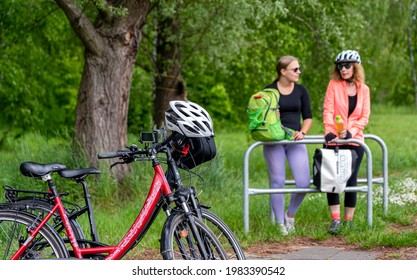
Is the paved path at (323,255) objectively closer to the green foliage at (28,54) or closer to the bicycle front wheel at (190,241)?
the bicycle front wheel at (190,241)

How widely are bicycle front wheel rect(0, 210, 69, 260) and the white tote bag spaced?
11.4ft

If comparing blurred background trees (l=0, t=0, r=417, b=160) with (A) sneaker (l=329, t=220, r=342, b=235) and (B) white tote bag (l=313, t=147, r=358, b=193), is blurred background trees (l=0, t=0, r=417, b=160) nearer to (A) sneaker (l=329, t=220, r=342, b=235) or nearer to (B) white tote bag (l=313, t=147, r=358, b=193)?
(B) white tote bag (l=313, t=147, r=358, b=193)

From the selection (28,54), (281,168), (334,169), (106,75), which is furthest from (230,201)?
(28,54)

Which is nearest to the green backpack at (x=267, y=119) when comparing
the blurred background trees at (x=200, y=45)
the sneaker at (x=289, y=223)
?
the sneaker at (x=289, y=223)

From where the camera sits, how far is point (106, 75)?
11344 millimetres

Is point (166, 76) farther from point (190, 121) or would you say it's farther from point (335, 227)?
point (190, 121)

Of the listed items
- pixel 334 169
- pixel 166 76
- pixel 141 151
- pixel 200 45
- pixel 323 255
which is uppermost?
pixel 200 45

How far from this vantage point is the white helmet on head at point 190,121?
17.7 ft

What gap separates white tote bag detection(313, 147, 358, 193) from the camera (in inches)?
326

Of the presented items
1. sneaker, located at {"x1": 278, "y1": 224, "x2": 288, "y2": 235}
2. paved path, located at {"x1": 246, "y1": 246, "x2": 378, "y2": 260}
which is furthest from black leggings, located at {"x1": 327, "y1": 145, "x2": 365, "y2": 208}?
paved path, located at {"x1": 246, "y1": 246, "x2": 378, "y2": 260}

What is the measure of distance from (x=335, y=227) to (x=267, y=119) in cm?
118

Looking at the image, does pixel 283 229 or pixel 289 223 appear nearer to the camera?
pixel 283 229

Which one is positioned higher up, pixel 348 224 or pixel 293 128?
pixel 293 128

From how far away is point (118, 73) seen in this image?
37.3 feet
